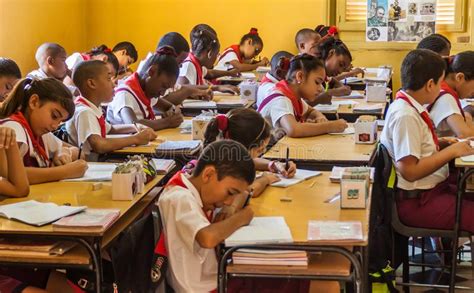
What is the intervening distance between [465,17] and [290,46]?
2.03 m

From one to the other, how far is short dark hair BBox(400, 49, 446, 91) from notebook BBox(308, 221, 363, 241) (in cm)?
133

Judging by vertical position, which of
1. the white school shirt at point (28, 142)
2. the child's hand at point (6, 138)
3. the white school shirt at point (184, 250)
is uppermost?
the child's hand at point (6, 138)

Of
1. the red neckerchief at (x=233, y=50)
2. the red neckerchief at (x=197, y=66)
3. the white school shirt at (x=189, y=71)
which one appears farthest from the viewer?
the red neckerchief at (x=233, y=50)

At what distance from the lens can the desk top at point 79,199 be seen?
260 centimetres

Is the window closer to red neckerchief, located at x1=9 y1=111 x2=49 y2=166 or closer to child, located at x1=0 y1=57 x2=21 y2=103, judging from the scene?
child, located at x1=0 y1=57 x2=21 y2=103

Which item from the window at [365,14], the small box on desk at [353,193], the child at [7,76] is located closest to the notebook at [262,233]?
the small box on desk at [353,193]

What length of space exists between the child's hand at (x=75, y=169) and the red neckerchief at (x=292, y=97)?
1.61 meters

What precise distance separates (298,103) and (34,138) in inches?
73.5

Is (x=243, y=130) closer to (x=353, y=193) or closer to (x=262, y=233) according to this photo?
(x=353, y=193)

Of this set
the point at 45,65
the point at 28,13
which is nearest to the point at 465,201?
the point at 45,65

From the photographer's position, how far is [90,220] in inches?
103

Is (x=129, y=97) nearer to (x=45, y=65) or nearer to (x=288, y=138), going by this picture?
(x=288, y=138)

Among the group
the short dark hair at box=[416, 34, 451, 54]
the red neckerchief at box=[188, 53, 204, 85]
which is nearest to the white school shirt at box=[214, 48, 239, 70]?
the red neckerchief at box=[188, 53, 204, 85]

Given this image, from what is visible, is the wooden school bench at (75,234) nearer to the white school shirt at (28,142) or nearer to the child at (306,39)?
the white school shirt at (28,142)
